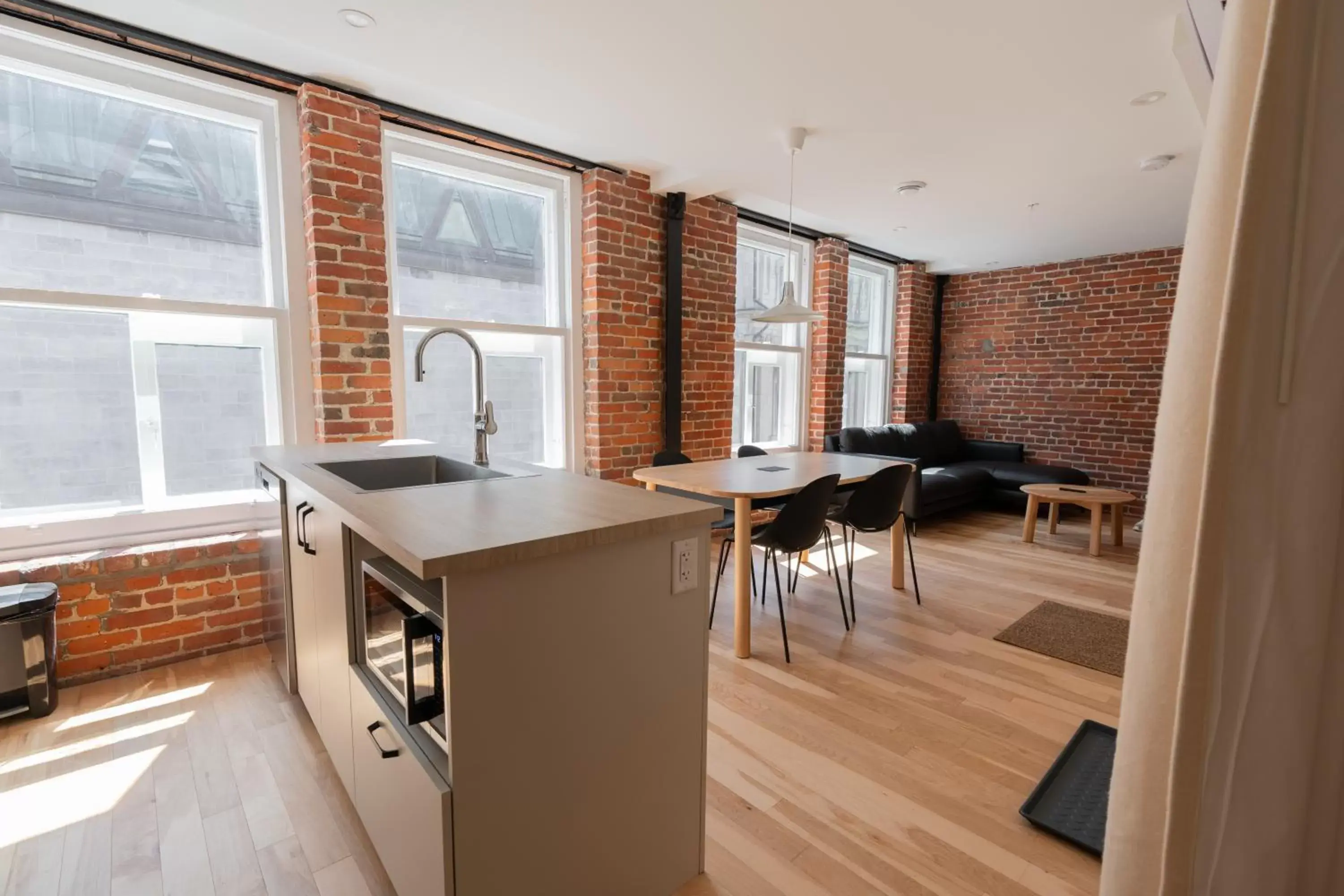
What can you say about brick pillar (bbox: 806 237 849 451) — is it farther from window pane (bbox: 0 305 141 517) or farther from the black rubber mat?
window pane (bbox: 0 305 141 517)

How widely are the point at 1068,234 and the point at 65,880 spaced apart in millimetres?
6771

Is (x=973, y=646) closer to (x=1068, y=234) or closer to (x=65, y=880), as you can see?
(x=65, y=880)

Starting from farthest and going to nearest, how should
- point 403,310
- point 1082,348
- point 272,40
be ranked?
point 1082,348, point 403,310, point 272,40

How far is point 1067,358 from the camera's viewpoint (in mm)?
6398

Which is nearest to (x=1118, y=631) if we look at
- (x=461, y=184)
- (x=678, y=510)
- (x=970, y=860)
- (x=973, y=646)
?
(x=973, y=646)

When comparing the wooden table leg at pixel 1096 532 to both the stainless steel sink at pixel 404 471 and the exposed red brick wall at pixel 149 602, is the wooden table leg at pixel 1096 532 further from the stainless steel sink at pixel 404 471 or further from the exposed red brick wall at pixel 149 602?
the exposed red brick wall at pixel 149 602

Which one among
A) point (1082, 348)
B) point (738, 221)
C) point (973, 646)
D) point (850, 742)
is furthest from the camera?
point (1082, 348)

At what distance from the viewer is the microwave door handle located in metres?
1.16

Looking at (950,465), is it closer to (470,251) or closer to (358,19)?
(470,251)

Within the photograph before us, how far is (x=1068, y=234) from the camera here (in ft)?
17.3

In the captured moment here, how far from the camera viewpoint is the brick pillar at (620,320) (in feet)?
13.0

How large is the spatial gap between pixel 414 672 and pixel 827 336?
509 cm

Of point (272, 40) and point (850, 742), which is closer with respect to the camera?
point (850, 742)

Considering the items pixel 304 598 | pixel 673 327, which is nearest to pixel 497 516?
pixel 304 598
